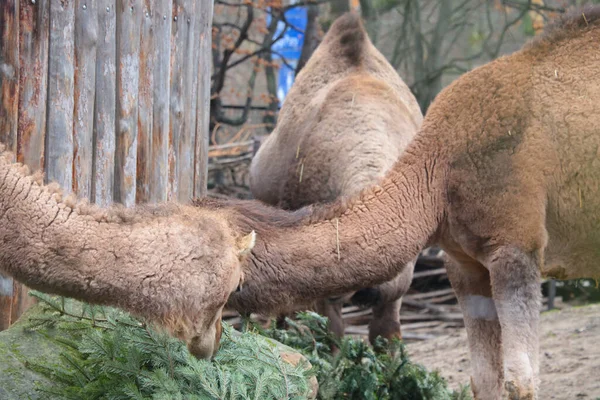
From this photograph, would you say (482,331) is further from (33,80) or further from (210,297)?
(33,80)

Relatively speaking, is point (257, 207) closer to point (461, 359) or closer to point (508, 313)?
point (508, 313)

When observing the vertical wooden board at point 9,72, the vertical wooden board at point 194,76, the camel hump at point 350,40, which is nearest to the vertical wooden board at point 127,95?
the vertical wooden board at point 194,76

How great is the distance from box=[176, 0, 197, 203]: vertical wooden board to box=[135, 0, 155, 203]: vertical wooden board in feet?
1.05

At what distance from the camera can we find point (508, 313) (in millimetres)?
4652

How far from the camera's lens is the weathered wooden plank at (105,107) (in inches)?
203

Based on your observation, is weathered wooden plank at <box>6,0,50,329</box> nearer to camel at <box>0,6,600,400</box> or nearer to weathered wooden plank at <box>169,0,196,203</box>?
weathered wooden plank at <box>169,0,196,203</box>

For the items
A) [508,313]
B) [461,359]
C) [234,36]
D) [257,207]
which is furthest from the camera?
[234,36]

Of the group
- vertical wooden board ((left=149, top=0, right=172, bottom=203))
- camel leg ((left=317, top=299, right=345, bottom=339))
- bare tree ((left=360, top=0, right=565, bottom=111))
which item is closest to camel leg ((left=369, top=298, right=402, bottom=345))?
camel leg ((left=317, top=299, right=345, bottom=339))

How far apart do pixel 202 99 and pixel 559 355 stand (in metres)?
3.98

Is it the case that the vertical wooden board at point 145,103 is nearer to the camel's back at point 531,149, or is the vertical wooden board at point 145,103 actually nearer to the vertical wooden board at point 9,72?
the vertical wooden board at point 9,72

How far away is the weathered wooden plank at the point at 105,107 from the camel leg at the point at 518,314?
231 cm

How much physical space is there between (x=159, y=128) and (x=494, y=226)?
2202mm

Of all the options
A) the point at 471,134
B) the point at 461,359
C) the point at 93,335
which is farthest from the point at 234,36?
the point at 93,335

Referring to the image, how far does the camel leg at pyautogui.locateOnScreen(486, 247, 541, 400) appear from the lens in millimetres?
4539
